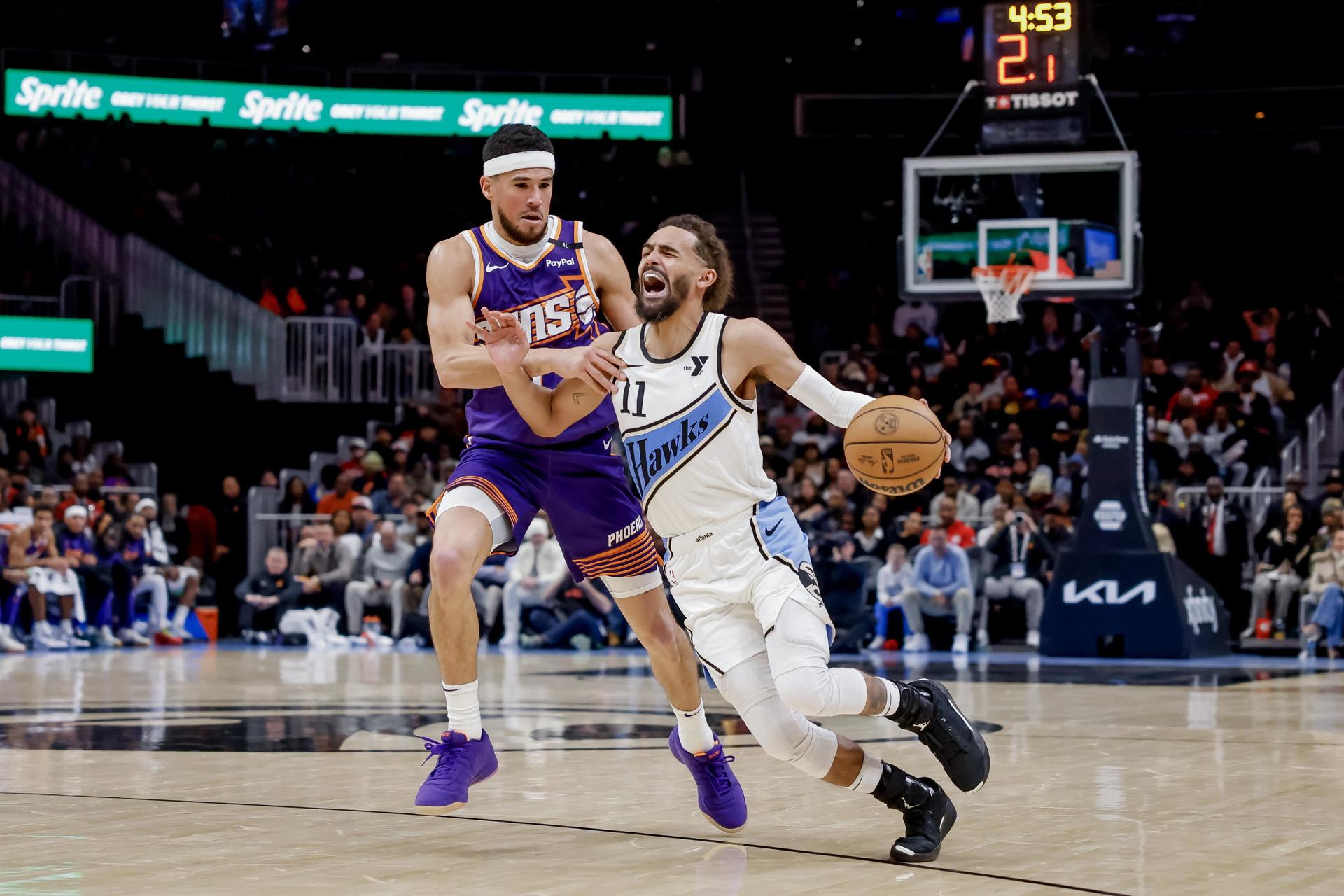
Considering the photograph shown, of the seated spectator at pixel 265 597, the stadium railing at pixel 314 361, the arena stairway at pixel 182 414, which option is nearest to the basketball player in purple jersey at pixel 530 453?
the seated spectator at pixel 265 597

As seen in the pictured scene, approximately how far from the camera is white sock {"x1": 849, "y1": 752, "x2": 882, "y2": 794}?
17.3 feet

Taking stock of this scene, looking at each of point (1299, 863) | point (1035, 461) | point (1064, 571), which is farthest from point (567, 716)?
point (1035, 461)

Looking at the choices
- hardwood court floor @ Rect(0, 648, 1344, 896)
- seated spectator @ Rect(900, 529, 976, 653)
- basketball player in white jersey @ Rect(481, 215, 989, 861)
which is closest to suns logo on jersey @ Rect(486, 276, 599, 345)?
basketball player in white jersey @ Rect(481, 215, 989, 861)

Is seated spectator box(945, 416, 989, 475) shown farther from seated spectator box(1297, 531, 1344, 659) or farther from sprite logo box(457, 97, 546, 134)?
sprite logo box(457, 97, 546, 134)

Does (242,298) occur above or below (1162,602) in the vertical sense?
above

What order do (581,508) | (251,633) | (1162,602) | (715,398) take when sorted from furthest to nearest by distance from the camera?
(251,633)
(1162,602)
(581,508)
(715,398)

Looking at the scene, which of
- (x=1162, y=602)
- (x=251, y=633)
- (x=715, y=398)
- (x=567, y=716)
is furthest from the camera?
(x=251, y=633)

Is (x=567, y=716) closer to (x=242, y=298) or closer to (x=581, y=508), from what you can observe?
(x=581, y=508)

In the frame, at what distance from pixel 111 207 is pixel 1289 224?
1706cm

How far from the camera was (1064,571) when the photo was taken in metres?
14.7

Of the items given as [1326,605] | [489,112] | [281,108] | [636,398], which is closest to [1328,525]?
[1326,605]

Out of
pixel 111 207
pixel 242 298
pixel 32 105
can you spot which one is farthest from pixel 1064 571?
pixel 32 105

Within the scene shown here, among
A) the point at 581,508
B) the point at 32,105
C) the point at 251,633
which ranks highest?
the point at 32,105

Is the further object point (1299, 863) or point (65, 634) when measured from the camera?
point (65, 634)
